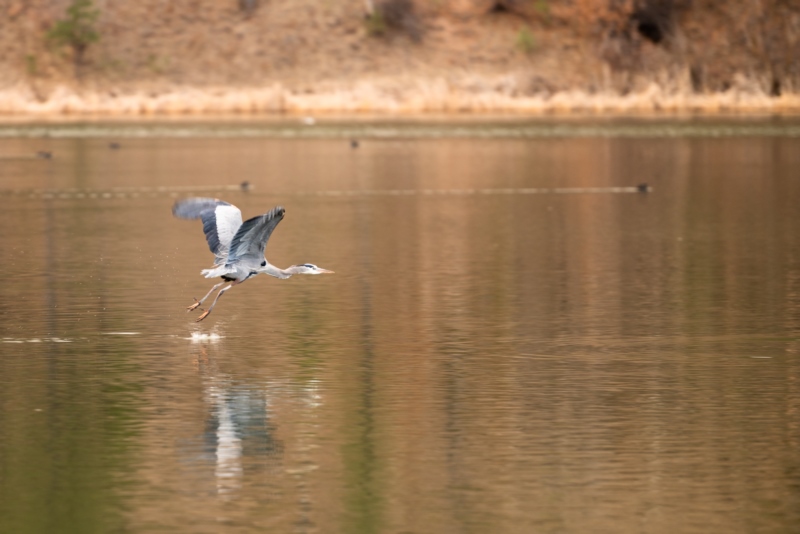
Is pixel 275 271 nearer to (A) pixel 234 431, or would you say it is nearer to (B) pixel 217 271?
(B) pixel 217 271

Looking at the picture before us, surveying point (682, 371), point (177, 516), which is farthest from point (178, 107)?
point (177, 516)

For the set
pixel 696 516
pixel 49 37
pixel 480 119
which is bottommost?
pixel 696 516

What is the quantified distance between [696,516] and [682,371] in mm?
3845

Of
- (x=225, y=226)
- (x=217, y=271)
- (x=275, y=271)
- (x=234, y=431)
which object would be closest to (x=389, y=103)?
(x=225, y=226)

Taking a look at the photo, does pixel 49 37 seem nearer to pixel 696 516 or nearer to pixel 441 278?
pixel 441 278

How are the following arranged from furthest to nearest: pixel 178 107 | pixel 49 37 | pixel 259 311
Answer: pixel 49 37 < pixel 178 107 < pixel 259 311

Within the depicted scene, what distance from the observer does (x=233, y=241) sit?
12383 millimetres

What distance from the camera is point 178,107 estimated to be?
53.9 meters

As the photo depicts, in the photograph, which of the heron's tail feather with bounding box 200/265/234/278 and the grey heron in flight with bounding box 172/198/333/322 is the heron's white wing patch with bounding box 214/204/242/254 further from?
the heron's tail feather with bounding box 200/265/234/278

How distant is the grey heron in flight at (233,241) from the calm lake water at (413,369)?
58 centimetres

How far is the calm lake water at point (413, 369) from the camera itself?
837 cm

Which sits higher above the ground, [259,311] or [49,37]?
[49,37]

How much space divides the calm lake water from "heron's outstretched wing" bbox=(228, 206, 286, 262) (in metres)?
0.68

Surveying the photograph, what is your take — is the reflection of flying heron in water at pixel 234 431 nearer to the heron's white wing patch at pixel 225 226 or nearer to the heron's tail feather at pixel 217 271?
the heron's tail feather at pixel 217 271
